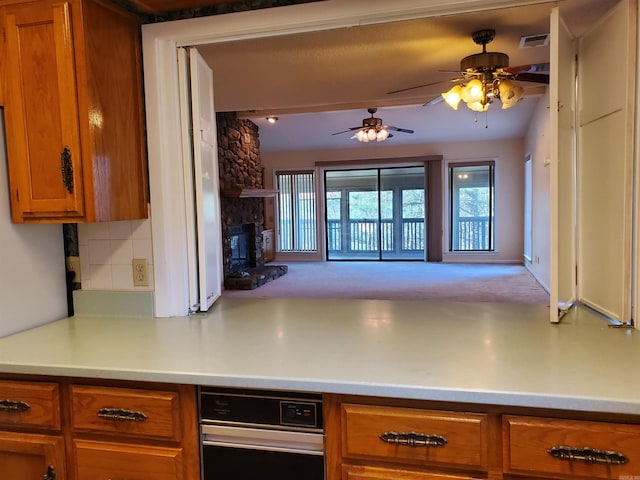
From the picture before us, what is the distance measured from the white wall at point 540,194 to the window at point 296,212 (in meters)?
4.52

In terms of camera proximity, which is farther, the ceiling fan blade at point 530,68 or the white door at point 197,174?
the ceiling fan blade at point 530,68

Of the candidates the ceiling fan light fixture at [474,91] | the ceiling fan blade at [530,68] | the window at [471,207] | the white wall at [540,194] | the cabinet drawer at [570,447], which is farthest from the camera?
the window at [471,207]

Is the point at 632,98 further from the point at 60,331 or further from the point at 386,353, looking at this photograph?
the point at 60,331

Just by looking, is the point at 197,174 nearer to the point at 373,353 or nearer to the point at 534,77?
the point at 373,353

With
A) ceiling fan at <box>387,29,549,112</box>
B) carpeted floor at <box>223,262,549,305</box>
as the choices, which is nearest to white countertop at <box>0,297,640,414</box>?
ceiling fan at <box>387,29,549,112</box>

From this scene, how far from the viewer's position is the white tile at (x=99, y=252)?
1.87m

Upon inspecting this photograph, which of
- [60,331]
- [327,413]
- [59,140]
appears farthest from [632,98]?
[60,331]

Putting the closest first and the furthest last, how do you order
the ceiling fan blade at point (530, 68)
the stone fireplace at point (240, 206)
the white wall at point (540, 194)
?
the ceiling fan blade at point (530, 68) → the white wall at point (540, 194) → the stone fireplace at point (240, 206)

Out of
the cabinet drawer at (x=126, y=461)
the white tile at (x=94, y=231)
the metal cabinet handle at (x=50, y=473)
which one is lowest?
the metal cabinet handle at (x=50, y=473)

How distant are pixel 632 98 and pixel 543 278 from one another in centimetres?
546

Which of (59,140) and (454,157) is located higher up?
(454,157)

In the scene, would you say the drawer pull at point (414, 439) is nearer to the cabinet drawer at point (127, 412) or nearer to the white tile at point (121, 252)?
the cabinet drawer at point (127, 412)

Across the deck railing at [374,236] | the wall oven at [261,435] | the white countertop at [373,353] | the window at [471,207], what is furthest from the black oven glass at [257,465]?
→ the deck railing at [374,236]

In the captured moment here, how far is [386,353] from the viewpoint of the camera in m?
1.29
